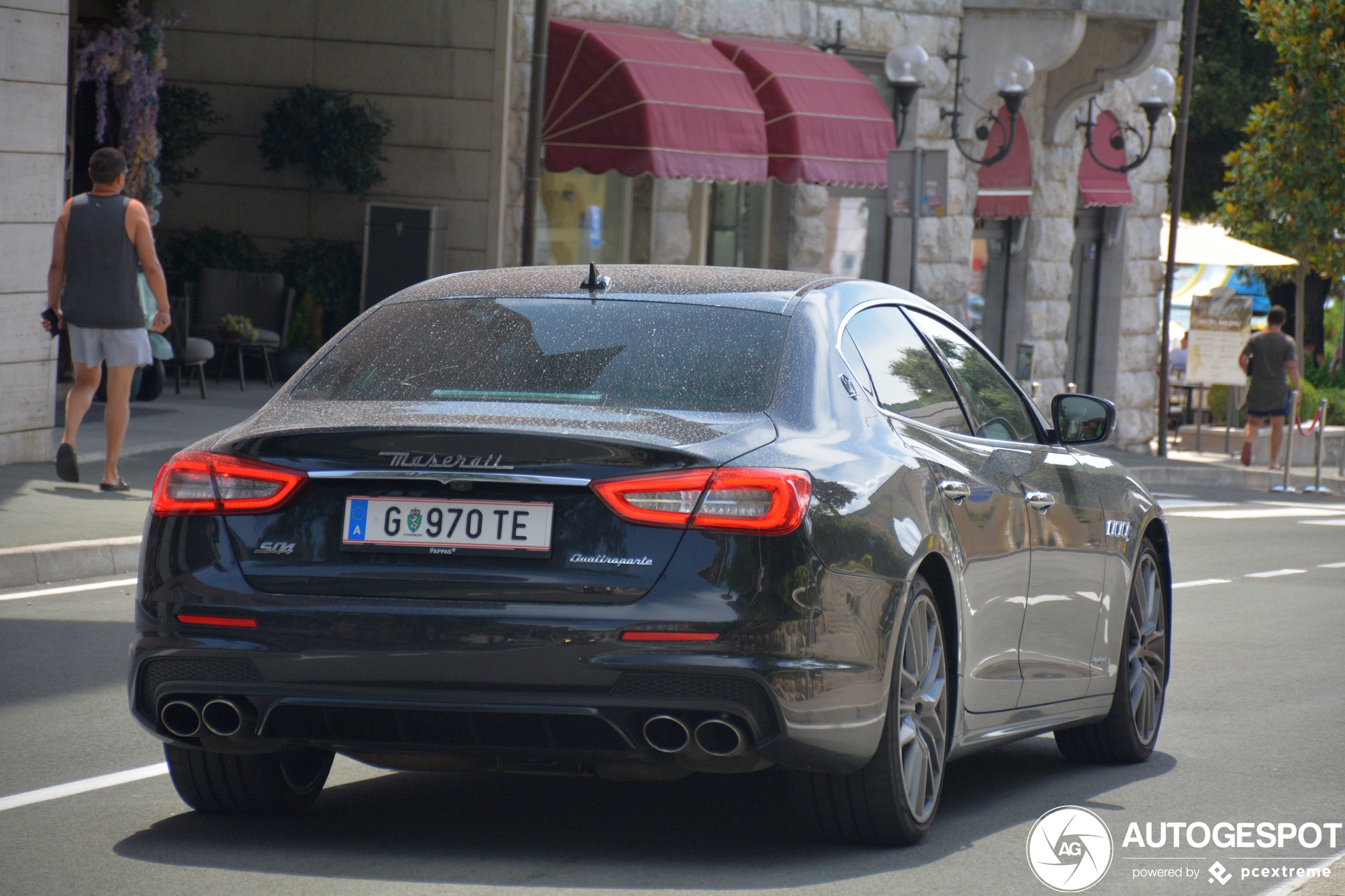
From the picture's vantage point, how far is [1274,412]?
2594 cm

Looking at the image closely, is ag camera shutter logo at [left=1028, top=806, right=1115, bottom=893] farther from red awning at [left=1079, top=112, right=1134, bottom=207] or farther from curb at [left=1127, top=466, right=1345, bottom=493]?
red awning at [left=1079, top=112, right=1134, bottom=207]

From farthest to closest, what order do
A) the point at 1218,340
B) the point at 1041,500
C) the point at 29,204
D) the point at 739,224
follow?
the point at 1218,340 → the point at 739,224 → the point at 29,204 → the point at 1041,500

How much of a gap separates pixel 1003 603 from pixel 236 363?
16.7 m

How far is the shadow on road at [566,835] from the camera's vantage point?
4758 mm

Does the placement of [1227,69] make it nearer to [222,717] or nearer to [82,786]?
[82,786]

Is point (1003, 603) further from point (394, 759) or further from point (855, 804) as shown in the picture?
point (394, 759)

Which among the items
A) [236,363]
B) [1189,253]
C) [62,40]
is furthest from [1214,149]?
[62,40]

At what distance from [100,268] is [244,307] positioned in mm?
8733

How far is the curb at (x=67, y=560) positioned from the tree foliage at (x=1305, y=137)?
22.8 metres

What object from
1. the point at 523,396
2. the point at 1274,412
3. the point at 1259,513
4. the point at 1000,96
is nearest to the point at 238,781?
the point at 523,396

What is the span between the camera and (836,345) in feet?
17.1

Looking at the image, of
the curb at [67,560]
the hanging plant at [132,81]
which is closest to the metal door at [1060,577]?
the curb at [67,560]

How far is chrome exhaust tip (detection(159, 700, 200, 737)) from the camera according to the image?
473 centimetres

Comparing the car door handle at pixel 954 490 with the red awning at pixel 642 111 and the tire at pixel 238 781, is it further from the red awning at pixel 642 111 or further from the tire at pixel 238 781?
the red awning at pixel 642 111
